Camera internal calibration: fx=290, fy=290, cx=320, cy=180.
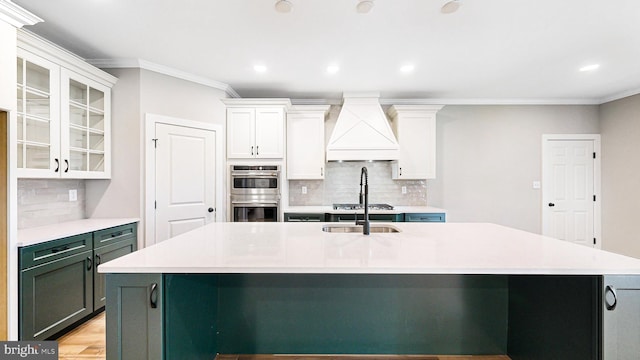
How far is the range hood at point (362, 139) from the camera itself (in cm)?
403

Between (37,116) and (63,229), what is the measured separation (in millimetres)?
953

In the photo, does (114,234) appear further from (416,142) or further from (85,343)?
(416,142)

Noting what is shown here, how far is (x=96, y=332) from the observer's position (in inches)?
94.3

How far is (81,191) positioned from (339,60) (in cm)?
309

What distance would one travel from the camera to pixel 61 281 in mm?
2225

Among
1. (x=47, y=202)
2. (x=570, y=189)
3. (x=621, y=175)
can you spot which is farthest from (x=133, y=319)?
(x=621, y=175)

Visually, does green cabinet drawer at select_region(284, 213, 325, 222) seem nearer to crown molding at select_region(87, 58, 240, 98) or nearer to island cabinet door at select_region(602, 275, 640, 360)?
crown molding at select_region(87, 58, 240, 98)

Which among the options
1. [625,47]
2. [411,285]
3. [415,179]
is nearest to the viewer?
[411,285]

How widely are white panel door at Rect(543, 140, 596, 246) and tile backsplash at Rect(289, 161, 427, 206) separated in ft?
6.46

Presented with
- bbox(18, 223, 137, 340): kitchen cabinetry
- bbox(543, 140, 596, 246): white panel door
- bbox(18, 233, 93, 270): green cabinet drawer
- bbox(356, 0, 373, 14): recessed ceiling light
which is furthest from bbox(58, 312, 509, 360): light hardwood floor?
bbox(543, 140, 596, 246): white panel door

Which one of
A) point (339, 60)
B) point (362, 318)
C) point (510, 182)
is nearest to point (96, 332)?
point (362, 318)

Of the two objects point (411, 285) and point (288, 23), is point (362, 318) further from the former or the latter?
point (288, 23)

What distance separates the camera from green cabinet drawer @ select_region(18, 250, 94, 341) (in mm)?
1977

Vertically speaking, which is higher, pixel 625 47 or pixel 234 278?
pixel 625 47
